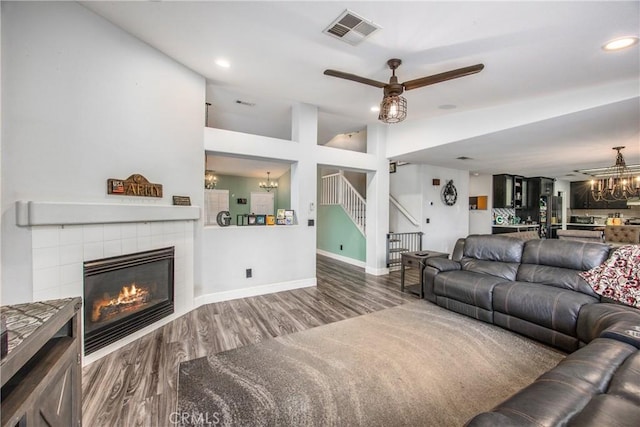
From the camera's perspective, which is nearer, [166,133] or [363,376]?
[363,376]

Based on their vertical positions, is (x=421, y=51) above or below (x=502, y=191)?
above

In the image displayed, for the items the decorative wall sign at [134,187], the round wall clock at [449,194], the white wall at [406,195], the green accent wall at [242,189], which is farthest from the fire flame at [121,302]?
the round wall clock at [449,194]

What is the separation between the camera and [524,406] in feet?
3.74

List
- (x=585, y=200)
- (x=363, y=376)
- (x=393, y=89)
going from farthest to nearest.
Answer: (x=585, y=200) < (x=393, y=89) < (x=363, y=376)

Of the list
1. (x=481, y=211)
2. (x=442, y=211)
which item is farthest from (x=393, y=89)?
(x=481, y=211)

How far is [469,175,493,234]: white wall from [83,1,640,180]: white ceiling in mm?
3800

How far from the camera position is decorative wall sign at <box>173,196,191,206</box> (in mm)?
3122

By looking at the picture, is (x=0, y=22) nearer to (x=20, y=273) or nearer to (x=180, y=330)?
(x=20, y=273)

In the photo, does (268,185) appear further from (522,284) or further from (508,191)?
(522,284)

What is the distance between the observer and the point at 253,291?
13.1 feet

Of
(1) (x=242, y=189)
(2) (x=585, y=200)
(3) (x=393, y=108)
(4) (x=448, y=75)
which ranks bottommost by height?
(2) (x=585, y=200)

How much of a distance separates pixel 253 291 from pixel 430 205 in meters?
4.54

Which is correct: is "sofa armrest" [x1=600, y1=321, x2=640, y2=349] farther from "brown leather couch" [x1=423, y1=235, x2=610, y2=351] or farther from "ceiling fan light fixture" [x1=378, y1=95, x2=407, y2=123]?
"ceiling fan light fixture" [x1=378, y1=95, x2=407, y2=123]

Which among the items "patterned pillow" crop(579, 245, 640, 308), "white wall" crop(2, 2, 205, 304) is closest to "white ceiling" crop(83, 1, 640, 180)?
"white wall" crop(2, 2, 205, 304)
